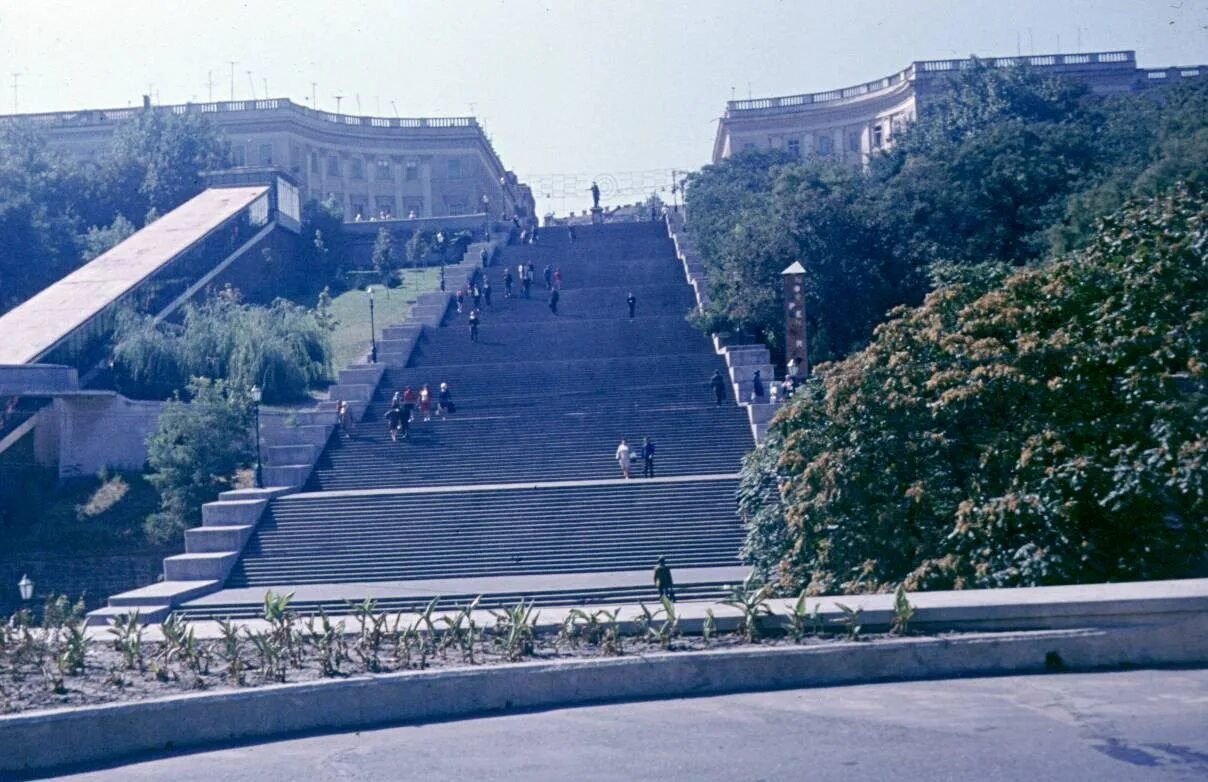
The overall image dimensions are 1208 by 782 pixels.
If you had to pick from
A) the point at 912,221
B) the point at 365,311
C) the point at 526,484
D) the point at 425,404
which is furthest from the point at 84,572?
the point at 912,221

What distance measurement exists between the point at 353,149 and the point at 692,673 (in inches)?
3548

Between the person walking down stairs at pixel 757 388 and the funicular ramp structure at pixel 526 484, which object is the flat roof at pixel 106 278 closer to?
the funicular ramp structure at pixel 526 484

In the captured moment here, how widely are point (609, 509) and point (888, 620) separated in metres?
21.1

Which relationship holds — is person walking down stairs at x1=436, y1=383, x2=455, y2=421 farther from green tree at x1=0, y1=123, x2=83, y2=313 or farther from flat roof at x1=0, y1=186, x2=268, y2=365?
green tree at x1=0, y1=123, x2=83, y2=313

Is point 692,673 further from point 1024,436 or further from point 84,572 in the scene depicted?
point 84,572

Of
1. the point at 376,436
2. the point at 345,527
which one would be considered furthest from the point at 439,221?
the point at 345,527

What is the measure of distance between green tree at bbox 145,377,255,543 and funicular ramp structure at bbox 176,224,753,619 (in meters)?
2.19

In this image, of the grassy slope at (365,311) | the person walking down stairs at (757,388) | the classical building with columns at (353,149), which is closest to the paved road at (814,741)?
the person walking down stairs at (757,388)

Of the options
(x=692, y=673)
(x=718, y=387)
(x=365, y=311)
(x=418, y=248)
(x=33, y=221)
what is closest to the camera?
(x=692, y=673)

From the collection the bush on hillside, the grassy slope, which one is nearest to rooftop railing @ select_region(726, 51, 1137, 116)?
the grassy slope

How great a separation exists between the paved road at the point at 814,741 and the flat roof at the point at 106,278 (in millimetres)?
32027

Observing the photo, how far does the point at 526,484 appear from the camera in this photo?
3216 centimetres

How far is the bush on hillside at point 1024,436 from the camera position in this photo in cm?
1445

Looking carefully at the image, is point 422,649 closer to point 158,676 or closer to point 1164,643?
point 158,676
